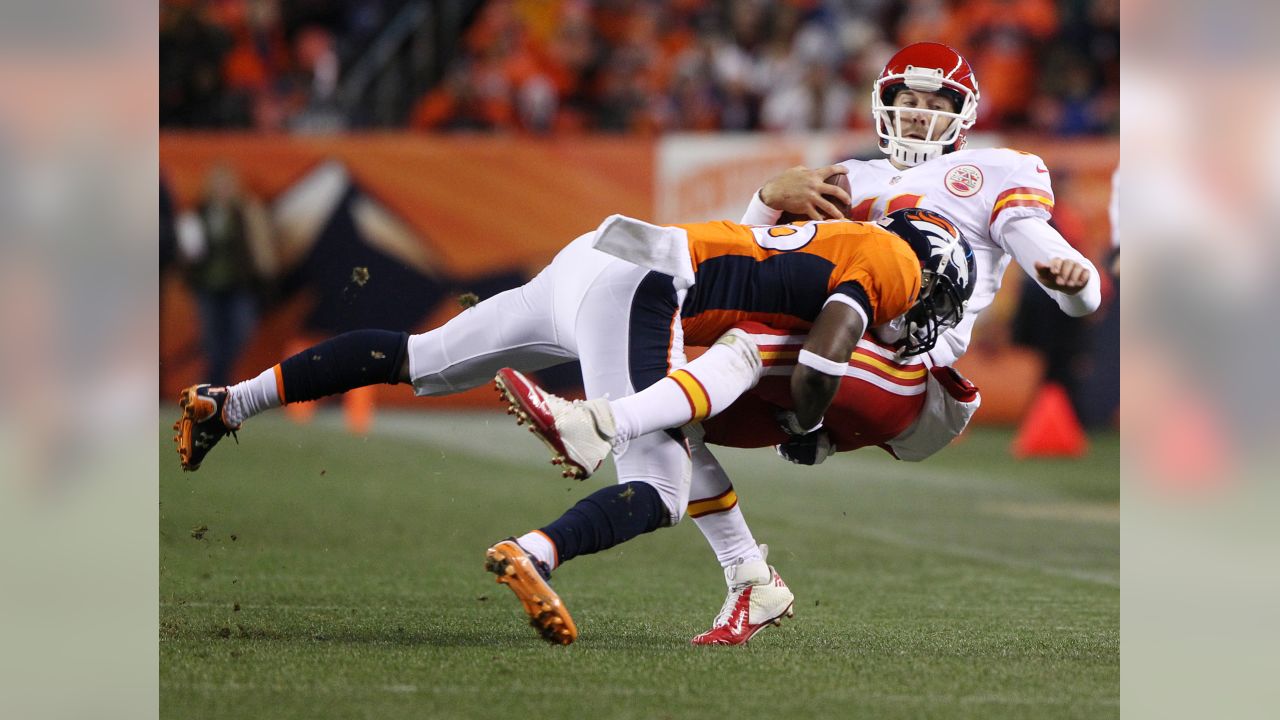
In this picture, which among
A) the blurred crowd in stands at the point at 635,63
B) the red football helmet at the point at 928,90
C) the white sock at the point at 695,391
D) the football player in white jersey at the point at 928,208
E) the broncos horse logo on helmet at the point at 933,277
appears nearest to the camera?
the white sock at the point at 695,391

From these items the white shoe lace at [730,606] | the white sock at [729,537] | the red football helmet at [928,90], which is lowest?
the white shoe lace at [730,606]

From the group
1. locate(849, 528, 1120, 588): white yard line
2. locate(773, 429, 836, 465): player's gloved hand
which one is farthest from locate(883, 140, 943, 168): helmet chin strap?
locate(849, 528, 1120, 588): white yard line

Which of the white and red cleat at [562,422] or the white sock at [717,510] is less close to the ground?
the white and red cleat at [562,422]

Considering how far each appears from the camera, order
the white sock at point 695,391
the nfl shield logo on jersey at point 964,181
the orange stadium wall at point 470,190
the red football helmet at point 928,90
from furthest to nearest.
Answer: the orange stadium wall at point 470,190, the red football helmet at point 928,90, the nfl shield logo on jersey at point 964,181, the white sock at point 695,391

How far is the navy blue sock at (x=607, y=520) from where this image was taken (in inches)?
139

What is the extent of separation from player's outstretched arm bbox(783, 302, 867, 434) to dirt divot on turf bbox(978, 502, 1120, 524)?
12.1 feet

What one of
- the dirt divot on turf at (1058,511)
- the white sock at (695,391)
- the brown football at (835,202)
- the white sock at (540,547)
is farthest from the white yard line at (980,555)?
the white sock at (540,547)

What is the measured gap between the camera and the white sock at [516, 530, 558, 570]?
3428 millimetres

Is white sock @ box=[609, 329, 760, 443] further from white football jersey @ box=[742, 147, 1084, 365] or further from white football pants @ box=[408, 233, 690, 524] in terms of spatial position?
white football jersey @ box=[742, 147, 1084, 365]

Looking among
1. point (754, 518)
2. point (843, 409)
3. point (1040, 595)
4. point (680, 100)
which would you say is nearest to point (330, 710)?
point (843, 409)

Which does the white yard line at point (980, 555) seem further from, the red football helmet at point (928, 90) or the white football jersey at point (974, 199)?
the red football helmet at point (928, 90)

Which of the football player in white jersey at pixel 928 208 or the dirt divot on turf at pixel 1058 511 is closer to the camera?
the football player in white jersey at pixel 928 208

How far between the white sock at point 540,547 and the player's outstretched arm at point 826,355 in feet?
2.29
